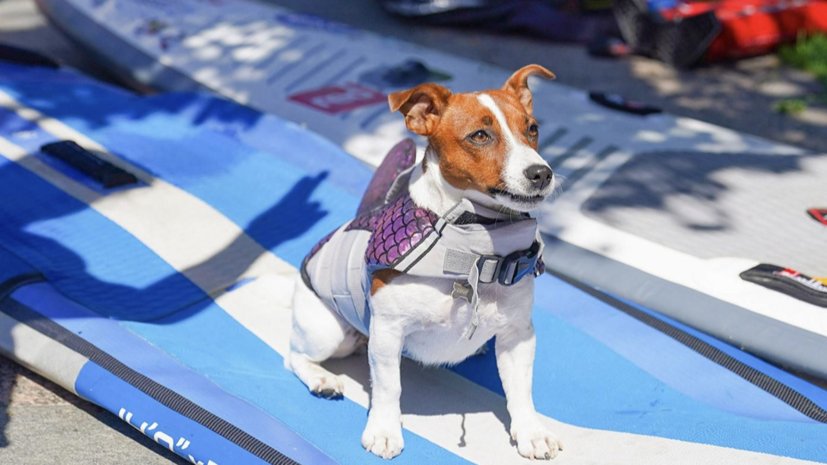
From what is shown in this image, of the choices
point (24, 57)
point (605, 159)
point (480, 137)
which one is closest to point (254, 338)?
point (480, 137)

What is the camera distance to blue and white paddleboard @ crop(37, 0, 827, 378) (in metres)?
3.57

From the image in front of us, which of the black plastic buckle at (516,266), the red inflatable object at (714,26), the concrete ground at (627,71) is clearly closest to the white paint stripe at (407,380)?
the black plastic buckle at (516,266)

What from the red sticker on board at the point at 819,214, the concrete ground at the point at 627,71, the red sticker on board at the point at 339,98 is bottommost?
the concrete ground at the point at 627,71

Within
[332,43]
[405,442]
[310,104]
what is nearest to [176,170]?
[310,104]

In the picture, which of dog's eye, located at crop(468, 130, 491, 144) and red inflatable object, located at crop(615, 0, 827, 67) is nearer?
dog's eye, located at crop(468, 130, 491, 144)

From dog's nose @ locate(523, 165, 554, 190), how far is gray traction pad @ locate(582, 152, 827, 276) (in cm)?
171

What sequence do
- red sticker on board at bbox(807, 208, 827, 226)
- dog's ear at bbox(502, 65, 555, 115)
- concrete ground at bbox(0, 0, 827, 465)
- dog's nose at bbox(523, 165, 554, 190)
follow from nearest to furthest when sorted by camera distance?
dog's nose at bbox(523, 165, 554, 190) → dog's ear at bbox(502, 65, 555, 115) → red sticker on board at bbox(807, 208, 827, 226) → concrete ground at bbox(0, 0, 827, 465)

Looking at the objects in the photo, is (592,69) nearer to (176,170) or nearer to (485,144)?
(176,170)

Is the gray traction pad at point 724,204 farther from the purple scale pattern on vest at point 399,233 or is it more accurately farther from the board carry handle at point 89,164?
the board carry handle at point 89,164

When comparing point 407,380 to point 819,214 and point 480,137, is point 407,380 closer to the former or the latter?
point 480,137

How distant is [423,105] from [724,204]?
87.2 inches

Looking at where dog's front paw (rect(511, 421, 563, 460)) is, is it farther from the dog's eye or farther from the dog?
the dog's eye

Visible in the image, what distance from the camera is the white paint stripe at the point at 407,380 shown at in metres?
2.79

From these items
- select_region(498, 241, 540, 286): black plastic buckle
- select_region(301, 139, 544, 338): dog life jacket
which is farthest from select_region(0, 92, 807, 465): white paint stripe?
select_region(498, 241, 540, 286): black plastic buckle
